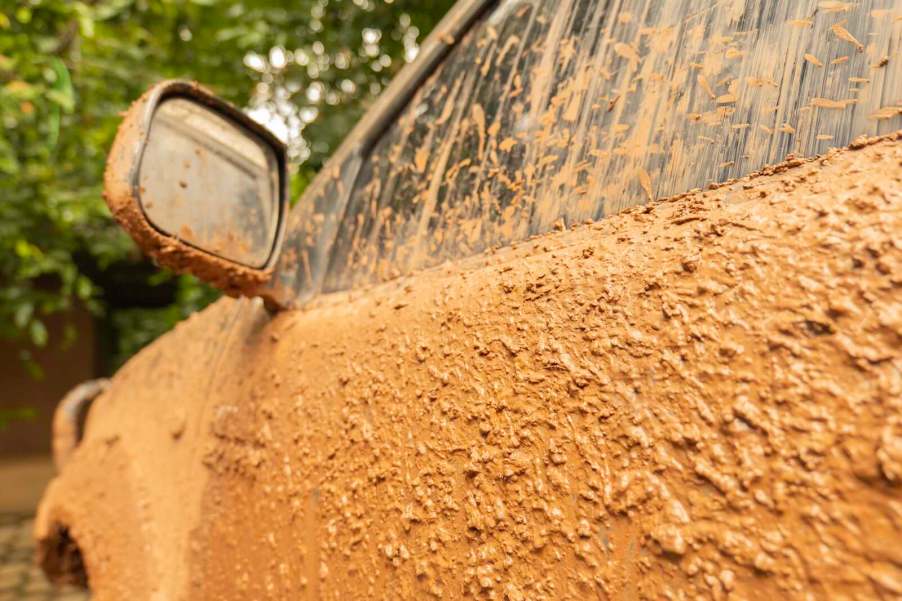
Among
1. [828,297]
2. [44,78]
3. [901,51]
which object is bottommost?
[828,297]

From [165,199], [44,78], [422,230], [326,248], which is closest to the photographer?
[422,230]

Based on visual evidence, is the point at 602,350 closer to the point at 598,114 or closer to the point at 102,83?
the point at 598,114

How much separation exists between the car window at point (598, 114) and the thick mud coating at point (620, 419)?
0.04 meters

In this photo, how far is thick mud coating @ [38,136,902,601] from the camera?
42 centimetres

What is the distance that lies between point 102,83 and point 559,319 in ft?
13.9

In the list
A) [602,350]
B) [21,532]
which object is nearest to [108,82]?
[21,532]

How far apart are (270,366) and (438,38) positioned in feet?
2.30

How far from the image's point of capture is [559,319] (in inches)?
24.6

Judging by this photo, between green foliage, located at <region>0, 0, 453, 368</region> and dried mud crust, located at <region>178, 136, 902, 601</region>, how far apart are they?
2.79 metres

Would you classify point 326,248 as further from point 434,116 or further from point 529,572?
point 529,572

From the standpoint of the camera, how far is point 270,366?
1081 mm

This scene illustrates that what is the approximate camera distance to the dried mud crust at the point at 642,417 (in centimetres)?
42

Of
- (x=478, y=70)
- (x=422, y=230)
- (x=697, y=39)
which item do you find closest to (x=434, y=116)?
(x=478, y=70)

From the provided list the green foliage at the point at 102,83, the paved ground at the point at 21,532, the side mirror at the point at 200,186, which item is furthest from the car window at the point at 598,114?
the paved ground at the point at 21,532
